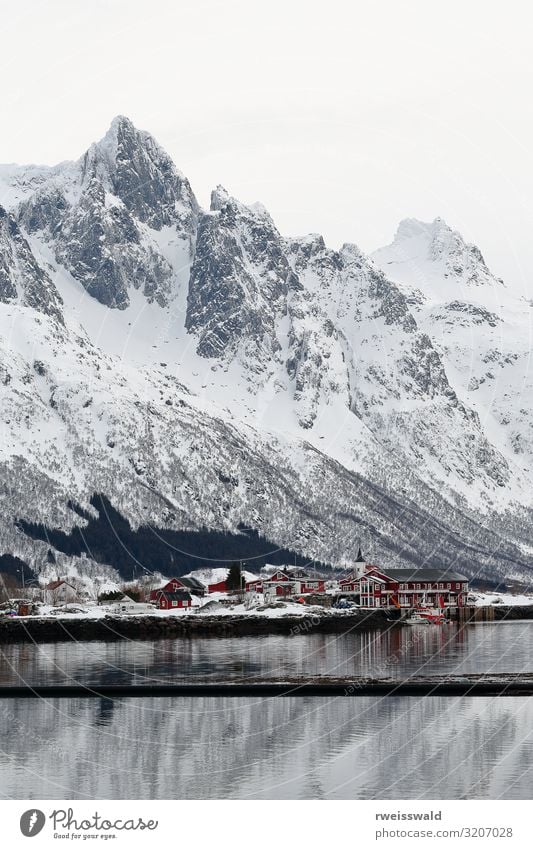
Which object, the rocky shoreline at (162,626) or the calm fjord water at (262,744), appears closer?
the calm fjord water at (262,744)

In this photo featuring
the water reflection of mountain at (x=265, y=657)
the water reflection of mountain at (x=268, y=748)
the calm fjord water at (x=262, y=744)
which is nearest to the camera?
the water reflection of mountain at (x=268, y=748)

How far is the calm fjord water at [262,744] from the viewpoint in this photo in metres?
59.6

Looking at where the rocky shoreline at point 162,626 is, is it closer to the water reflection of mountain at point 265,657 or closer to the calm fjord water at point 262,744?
the water reflection of mountain at point 265,657

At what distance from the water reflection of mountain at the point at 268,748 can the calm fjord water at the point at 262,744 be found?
0.28ft

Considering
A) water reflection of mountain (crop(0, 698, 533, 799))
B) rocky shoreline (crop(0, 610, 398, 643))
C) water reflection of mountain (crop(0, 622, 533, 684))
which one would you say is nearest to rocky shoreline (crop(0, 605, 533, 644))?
rocky shoreline (crop(0, 610, 398, 643))

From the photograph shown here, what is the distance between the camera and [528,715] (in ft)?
258

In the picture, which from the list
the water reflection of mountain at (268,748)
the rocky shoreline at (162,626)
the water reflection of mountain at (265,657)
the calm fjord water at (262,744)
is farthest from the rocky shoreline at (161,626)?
the water reflection of mountain at (268,748)

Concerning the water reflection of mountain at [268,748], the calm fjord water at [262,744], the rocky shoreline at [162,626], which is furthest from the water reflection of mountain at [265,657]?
the water reflection of mountain at [268,748]

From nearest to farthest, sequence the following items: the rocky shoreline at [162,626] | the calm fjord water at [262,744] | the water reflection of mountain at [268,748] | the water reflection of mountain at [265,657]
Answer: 1. the water reflection of mountain at [268,748]
2. the calm fjord water at [262,744]
3. the water reflection of mountain at [265,657]
4. the rocky shoreline at [162,626]

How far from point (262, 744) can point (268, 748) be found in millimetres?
1294

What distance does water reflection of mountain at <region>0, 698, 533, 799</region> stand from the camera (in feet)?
195

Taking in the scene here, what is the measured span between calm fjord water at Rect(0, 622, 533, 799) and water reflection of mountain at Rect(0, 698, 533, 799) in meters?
0.09

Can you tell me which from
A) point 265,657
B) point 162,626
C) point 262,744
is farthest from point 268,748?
point 162,626
